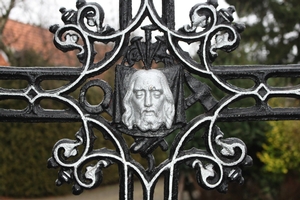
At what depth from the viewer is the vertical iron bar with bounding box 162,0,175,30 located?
201cm

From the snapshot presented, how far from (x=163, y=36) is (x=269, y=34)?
15785mm

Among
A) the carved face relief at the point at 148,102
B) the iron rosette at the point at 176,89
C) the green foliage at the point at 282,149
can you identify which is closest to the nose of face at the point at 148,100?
the carved face relief at the point at 148,102

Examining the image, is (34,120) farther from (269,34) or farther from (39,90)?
(269,34)

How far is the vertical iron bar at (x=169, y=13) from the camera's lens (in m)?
2.01

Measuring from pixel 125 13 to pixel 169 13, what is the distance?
8.2 inches

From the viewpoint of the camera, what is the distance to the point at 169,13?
202 cm

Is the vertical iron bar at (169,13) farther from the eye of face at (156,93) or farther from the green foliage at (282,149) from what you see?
the green foliage at (282,149)

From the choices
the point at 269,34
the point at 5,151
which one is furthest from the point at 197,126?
the point at 269,34

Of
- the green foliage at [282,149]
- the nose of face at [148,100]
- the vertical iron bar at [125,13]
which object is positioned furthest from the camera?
the green foliage at [282,149]

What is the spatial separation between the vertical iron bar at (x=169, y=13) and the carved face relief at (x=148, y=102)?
234 mm

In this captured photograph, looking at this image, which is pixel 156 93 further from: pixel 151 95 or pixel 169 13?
pixel 169 13

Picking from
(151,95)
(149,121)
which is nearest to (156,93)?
(151,95)

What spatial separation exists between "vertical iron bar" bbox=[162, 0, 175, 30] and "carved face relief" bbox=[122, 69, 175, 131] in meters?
0.23

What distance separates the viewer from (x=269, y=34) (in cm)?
1692
